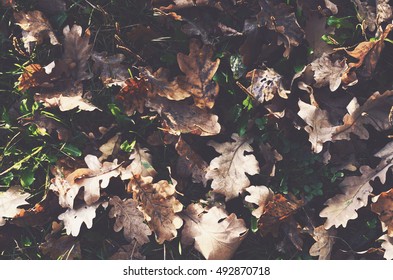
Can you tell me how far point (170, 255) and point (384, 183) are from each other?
0.97m

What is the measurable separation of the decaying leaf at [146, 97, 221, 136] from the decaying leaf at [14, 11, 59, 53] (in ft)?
1.85

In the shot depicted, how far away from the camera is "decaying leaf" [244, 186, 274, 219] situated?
7.76 ft

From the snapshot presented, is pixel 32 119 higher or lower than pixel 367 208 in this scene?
higher

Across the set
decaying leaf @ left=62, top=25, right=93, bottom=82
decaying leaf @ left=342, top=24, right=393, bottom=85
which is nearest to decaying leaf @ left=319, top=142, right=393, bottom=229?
decaying leaf @ left=342, top=24, right=393, bottom=85

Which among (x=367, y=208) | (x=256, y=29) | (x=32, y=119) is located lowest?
(x=367, y=208)

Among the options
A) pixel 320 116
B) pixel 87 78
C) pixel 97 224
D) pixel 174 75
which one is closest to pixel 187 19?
pixel 174 75

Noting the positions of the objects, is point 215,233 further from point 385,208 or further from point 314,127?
point 385,208

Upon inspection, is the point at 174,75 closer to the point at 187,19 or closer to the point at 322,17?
the point at 187,19

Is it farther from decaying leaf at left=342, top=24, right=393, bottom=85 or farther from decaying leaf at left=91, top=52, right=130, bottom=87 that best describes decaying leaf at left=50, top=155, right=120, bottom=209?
decaying leaf at left=342, top=24, right=393, bottom=85

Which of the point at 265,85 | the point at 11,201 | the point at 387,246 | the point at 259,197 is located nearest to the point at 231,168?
the point at 259,197

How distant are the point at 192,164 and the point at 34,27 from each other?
955mm

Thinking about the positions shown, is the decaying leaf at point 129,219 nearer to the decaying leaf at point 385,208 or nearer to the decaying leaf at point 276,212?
the decaying leaf at point 276,212

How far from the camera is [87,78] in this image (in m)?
2.53

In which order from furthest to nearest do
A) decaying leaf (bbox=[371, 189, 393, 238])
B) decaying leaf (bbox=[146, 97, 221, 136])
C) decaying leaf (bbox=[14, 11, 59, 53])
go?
decaying leaf (bbox=[14, 11, 59, 53])
decaying leaf (bbox=[146, 97, 221, 136])
decaying leaf (bbox=[371, 189, 393, 238])
